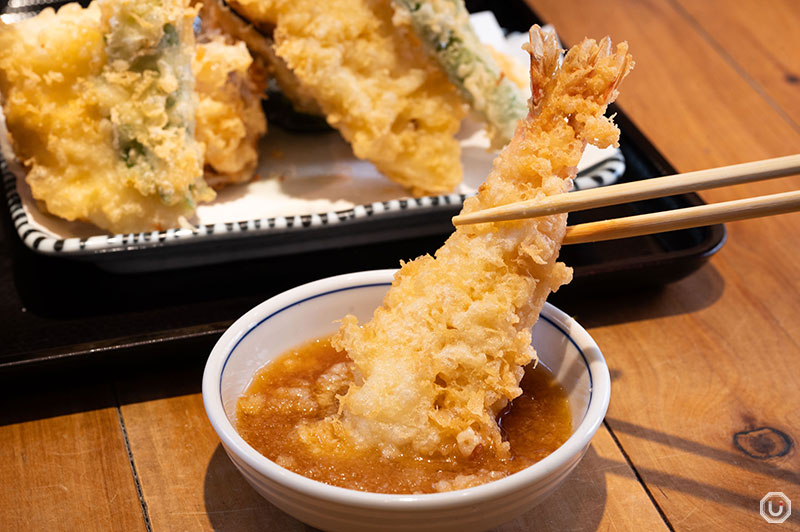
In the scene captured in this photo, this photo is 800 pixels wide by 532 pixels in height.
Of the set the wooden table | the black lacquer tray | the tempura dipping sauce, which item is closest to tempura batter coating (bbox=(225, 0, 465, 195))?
the black lacquer tray

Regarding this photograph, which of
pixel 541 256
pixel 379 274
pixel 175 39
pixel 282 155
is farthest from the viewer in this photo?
pixel 282 155

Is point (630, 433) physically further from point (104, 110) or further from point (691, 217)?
point (104, 110)

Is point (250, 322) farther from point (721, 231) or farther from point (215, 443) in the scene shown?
point (721, 231)

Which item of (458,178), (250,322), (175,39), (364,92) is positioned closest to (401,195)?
(458,178)

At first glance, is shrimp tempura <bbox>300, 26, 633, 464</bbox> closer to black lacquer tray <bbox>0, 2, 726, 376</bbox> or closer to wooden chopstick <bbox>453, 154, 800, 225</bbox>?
wooden chopstick <bbox>453, 154, 800, 225</bbox>

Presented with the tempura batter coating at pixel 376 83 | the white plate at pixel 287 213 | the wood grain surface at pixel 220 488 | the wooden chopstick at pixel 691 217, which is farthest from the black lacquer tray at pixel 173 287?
the wooden chopstick at pixel 691 217

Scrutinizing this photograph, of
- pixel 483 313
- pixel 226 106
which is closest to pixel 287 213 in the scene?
pixel 226 106

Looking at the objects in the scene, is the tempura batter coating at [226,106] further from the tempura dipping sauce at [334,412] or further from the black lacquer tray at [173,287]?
the tempura dipping sauce at [334,412]
